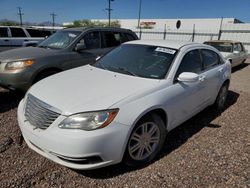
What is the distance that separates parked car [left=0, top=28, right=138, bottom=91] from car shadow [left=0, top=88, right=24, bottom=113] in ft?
1.16

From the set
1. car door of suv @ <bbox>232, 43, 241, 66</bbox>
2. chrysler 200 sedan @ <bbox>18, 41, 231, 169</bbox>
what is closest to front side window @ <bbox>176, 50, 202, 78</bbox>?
chrysler 200 sedan @ <bbox>18, 41, 231, 169</bbox>

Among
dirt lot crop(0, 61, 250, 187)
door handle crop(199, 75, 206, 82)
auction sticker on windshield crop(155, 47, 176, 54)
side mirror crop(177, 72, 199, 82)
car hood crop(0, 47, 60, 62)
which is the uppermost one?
auction sticker on windshield crop(155, 47, 176, 54)

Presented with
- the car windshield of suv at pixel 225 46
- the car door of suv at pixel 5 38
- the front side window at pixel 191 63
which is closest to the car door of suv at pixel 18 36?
the car door of suv at pixel 5 38

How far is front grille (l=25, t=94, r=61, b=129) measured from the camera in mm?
2564

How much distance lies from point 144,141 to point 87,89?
98cm

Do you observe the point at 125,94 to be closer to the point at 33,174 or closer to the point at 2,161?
the point at 33,174

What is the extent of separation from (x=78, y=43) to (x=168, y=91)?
334 centimetres

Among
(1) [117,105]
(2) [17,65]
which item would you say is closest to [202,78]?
(1) [117,105]

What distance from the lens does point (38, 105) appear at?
2.76 meters

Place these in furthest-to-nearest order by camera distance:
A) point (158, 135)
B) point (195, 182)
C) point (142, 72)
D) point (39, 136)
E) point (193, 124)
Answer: point (193, 124) → point (142, 72) → point (158, 135) → point (195, 182) → point (39, 136)

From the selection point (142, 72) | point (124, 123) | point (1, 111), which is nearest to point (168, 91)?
point (142, 72)

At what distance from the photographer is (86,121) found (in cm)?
247

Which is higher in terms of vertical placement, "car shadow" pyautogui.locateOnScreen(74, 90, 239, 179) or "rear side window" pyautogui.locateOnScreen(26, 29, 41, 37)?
"rear side window" pyautogui.locateOnScreen(26, 29, 41, 37)

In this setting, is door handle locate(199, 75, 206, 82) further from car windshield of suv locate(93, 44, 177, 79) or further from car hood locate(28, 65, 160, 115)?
car hood locate(28, 65, 160, 115)
